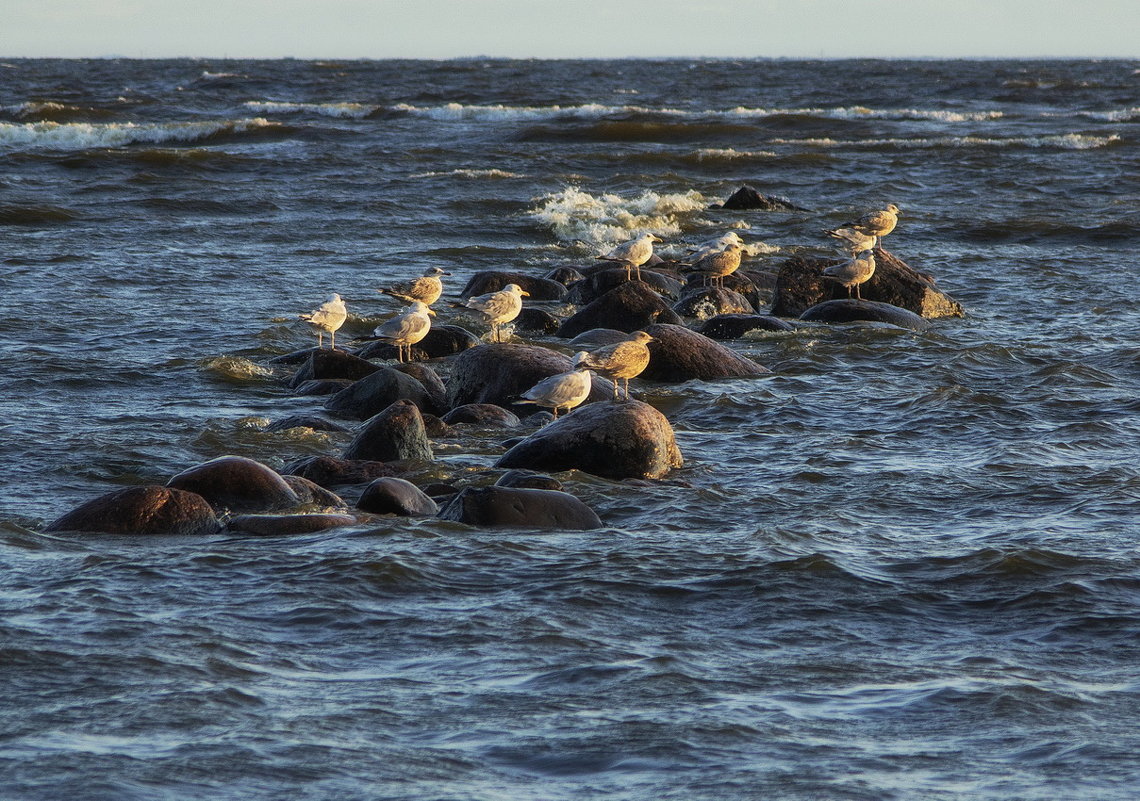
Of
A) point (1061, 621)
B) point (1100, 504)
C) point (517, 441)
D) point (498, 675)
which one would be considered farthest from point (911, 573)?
point (517, 441)

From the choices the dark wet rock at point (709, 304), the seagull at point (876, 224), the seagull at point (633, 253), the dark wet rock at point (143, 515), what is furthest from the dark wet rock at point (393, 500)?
the seagull at point (876, 224)

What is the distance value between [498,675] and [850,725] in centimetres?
129

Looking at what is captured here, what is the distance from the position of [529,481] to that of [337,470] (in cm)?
119

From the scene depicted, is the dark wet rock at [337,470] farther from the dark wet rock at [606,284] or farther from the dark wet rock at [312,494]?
the dark wet rock at [606,284]

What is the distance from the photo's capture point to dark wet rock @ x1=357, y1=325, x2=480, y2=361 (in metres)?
11.5

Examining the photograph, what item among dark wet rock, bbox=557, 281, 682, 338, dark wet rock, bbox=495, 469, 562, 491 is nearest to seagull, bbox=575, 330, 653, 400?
dark wet rock, bbox=495, 469, 562, 491

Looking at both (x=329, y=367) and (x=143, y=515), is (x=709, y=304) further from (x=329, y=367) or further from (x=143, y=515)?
(x=143, y=515)

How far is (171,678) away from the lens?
16.8 ft

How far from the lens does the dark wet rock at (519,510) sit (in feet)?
22.7

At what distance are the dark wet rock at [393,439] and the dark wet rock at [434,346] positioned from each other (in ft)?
10.2

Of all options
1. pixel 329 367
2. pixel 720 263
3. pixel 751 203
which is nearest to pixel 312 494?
pixel 329 367

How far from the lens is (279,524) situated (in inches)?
266

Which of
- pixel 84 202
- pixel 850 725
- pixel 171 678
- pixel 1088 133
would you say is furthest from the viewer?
pixel 1088 133

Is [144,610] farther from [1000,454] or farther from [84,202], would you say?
[84,202]
